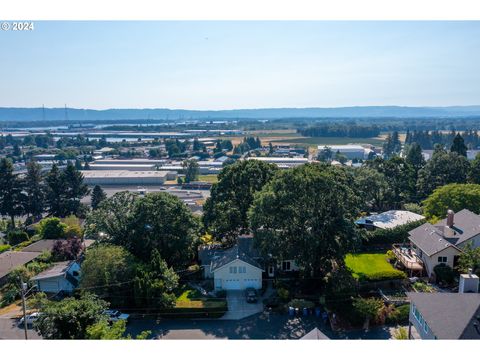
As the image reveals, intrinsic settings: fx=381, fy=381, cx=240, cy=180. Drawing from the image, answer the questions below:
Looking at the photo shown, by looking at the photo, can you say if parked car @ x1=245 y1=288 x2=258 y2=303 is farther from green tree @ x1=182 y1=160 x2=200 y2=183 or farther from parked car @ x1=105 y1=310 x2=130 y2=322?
green tree @ x1=182 y1=160 x2=200 y2=183

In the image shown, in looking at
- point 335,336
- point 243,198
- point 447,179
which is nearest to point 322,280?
point 335,336

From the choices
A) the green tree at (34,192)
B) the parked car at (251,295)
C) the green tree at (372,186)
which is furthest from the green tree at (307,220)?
the green tree at (34,192)

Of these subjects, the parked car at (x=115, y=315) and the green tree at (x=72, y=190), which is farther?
the green tree at (x=72, y=190)

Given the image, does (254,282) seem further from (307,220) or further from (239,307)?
(307,220)

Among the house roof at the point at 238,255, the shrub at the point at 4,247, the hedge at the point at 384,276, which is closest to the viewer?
the hedge at the point at 384,276

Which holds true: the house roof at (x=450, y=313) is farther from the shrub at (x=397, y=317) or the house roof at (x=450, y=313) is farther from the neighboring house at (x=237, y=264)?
the neighboring house at (x=237, y=264)

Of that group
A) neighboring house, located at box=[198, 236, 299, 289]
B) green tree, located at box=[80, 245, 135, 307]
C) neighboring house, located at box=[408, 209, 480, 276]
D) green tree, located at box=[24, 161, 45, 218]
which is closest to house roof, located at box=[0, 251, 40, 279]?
green tree, located at box=[80, 245, 135, 307]

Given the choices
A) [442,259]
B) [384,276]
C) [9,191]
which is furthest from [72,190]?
[442,259]

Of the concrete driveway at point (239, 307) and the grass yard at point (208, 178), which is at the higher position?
the grass yard at point (208, 178)
